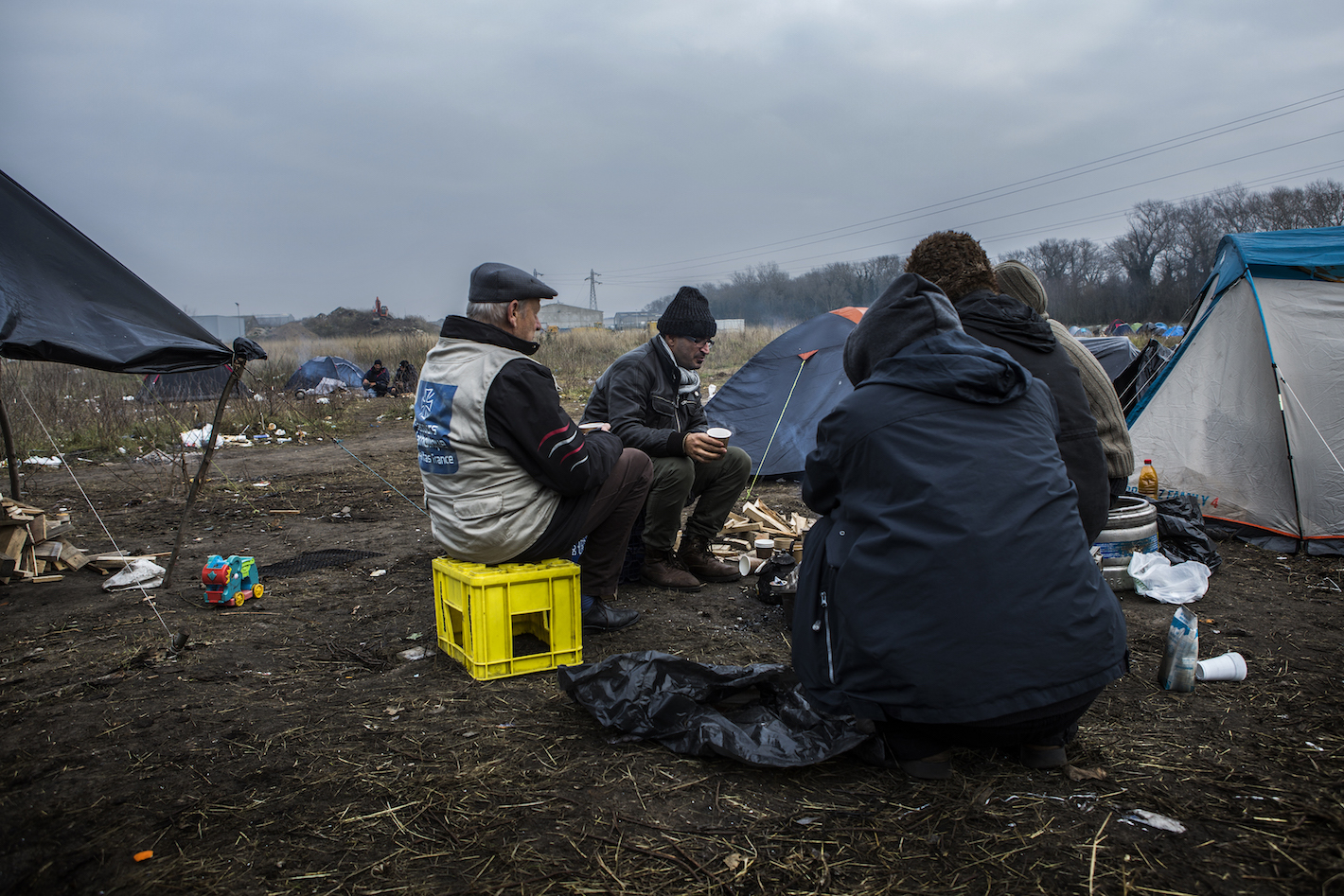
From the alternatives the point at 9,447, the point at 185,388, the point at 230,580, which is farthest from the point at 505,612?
the point at 185,388

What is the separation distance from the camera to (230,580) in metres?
3.94

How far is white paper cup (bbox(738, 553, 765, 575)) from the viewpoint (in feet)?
14.8

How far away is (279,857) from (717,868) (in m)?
1.05

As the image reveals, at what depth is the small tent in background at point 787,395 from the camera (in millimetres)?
7059

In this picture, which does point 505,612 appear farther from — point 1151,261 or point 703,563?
point 1151,261

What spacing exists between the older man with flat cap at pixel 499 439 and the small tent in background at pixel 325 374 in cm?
1728

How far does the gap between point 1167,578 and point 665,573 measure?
2.61 meters

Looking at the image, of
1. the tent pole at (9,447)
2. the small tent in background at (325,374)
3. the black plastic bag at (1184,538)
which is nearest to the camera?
the black plastic bag at (1184,538)

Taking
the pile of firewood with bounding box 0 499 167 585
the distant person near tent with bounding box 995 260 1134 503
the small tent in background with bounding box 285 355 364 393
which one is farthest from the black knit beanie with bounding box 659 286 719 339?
the small tent in background with bounding box 285 355 364 393

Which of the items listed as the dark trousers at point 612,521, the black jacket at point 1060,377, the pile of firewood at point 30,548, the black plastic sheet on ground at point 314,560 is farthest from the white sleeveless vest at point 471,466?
the pile of firewood at point 30,548

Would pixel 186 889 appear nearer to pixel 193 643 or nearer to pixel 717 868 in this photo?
pixel 717 868

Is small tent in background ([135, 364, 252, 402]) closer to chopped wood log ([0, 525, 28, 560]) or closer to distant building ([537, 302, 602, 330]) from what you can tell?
chopped wood log ([0, 525, 28, 560])

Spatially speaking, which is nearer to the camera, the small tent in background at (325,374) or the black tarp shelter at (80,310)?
the black tarp shelter at (80,310)

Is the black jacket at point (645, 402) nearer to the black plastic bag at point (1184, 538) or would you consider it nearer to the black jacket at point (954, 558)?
the black jacket at point (954, 558)
